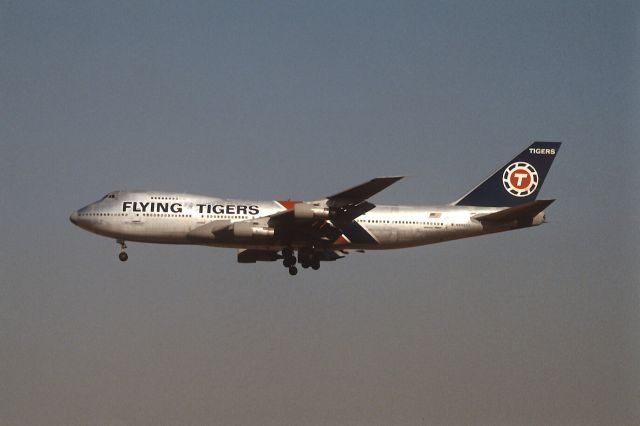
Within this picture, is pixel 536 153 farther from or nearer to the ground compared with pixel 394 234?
farther from the ground

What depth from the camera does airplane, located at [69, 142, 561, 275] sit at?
43344mm

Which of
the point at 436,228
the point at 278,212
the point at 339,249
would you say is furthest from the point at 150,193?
the point at 436,228

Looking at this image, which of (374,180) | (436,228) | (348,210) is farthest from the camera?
(436,228)

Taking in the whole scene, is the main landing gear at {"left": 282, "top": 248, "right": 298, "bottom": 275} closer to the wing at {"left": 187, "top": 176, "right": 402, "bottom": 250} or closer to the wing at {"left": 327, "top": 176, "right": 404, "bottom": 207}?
the wing at {"left": 187, "top": 176, "right": 402, "bottom": 250}

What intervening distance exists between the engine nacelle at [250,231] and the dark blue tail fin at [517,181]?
34.0 feet

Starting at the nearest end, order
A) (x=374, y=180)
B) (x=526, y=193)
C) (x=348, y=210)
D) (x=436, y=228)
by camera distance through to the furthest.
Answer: (x=374, y=180) < (x=348, y=210) < (x=436, y=228) < (x=526, y=193)

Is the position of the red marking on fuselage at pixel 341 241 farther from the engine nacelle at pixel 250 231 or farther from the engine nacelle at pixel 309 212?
the engine nacelle at pixel 250 231

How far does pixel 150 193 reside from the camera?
45375 mm

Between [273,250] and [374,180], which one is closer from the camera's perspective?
[374,180]

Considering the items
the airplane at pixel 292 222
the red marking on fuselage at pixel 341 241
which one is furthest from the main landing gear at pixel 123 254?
the red marking on fuselage at pixel 341 241

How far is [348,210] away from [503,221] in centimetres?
811

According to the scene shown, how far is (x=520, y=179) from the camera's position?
1943 inches

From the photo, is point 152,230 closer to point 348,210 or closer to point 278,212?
point 278,212

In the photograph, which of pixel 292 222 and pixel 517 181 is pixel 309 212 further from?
pixel 517 181
